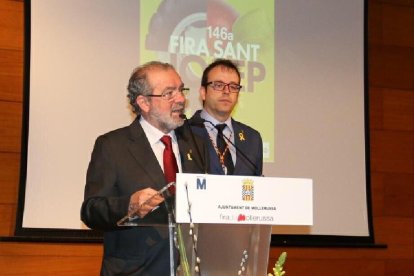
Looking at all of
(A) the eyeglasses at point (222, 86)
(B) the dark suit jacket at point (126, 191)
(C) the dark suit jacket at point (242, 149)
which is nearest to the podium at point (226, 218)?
(B) the dark suit jacket at point (126, 191)

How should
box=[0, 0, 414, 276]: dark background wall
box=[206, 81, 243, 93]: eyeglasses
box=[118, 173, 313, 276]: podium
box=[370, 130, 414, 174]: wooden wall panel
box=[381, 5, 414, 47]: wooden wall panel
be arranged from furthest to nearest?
1. box=[381, 5, 414, 47]: wooden wall panel
2. box=[370, 130, 414, 174]: wooden wall panel
3. box=[0, 0, 414, 276]: dark background wall
4. box=[206, 81, 243, 93]: eyeglasses
5. box=[118, 173, 313, 276]: podium

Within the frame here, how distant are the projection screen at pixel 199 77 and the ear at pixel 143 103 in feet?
4.90

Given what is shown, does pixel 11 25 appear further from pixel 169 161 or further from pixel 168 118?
pixel 169 161

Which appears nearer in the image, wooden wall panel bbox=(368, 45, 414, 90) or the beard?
the beard

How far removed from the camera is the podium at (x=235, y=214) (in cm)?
233

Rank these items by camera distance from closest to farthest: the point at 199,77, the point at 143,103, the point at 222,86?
1. the point at 143,103
2. the point at 222,86
3. the point at 199,77

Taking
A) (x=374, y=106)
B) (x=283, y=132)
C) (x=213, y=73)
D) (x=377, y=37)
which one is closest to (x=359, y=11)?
(x=377, y=37)

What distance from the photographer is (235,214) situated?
7.87ft

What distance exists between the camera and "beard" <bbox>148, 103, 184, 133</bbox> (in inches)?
118

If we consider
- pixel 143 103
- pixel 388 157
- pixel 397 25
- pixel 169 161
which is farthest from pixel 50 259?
pixel 397 25

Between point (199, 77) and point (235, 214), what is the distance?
2568 mm

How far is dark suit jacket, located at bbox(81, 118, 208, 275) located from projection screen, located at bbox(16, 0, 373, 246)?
1.57 m

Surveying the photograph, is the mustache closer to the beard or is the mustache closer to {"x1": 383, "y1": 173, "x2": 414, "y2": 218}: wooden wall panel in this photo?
the beard

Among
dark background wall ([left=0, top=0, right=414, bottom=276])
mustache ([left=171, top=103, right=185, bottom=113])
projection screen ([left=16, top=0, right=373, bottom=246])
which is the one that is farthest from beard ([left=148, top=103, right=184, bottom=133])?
dark background wall ([left=0, top=0, right=414, bottom=276])
